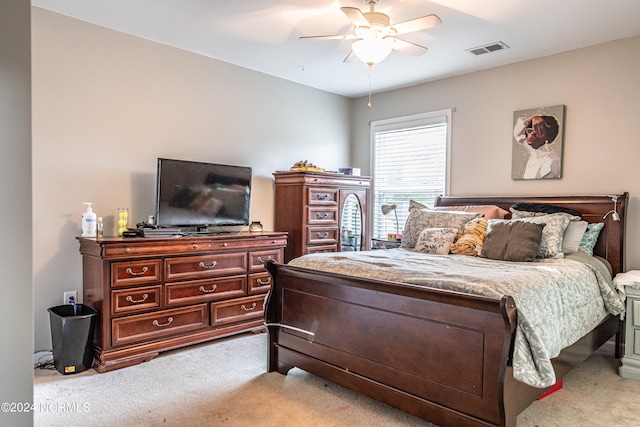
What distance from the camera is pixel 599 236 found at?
3.52 metres

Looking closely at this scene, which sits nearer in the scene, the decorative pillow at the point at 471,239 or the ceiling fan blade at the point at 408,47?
the ceiling fan blade at the point at 408,47

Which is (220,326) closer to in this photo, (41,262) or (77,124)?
(41,262)

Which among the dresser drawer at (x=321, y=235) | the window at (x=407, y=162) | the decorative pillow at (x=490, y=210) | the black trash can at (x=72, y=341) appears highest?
the window at (x=407, y=162)

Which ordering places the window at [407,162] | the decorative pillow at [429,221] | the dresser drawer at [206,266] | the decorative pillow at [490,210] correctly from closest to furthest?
the dresser drawer at [206,266] < the decorative pillow at [429,221] < the decorative pillow at [490,210] < the window at [407,162]

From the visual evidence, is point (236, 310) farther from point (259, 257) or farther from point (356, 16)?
point (356, 16)

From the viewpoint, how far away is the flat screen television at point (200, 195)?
346 cm

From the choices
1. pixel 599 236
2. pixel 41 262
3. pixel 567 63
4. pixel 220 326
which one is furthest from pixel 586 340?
pixel 41 262

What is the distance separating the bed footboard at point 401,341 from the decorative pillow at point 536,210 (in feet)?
6.73

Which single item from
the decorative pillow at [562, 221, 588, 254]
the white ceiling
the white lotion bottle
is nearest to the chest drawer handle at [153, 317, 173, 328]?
the white lotion bottle

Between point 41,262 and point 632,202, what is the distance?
188 inches

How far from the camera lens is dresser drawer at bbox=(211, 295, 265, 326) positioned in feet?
11.8

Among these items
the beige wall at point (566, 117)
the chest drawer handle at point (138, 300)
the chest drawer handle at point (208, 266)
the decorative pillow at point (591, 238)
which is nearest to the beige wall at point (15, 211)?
the chest drawer handle at point (138, 300)

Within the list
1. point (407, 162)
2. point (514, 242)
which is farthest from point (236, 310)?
point (407, 162)

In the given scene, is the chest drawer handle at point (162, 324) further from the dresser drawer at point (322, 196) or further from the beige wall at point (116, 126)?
the dresser drawer at point (322, 196)
